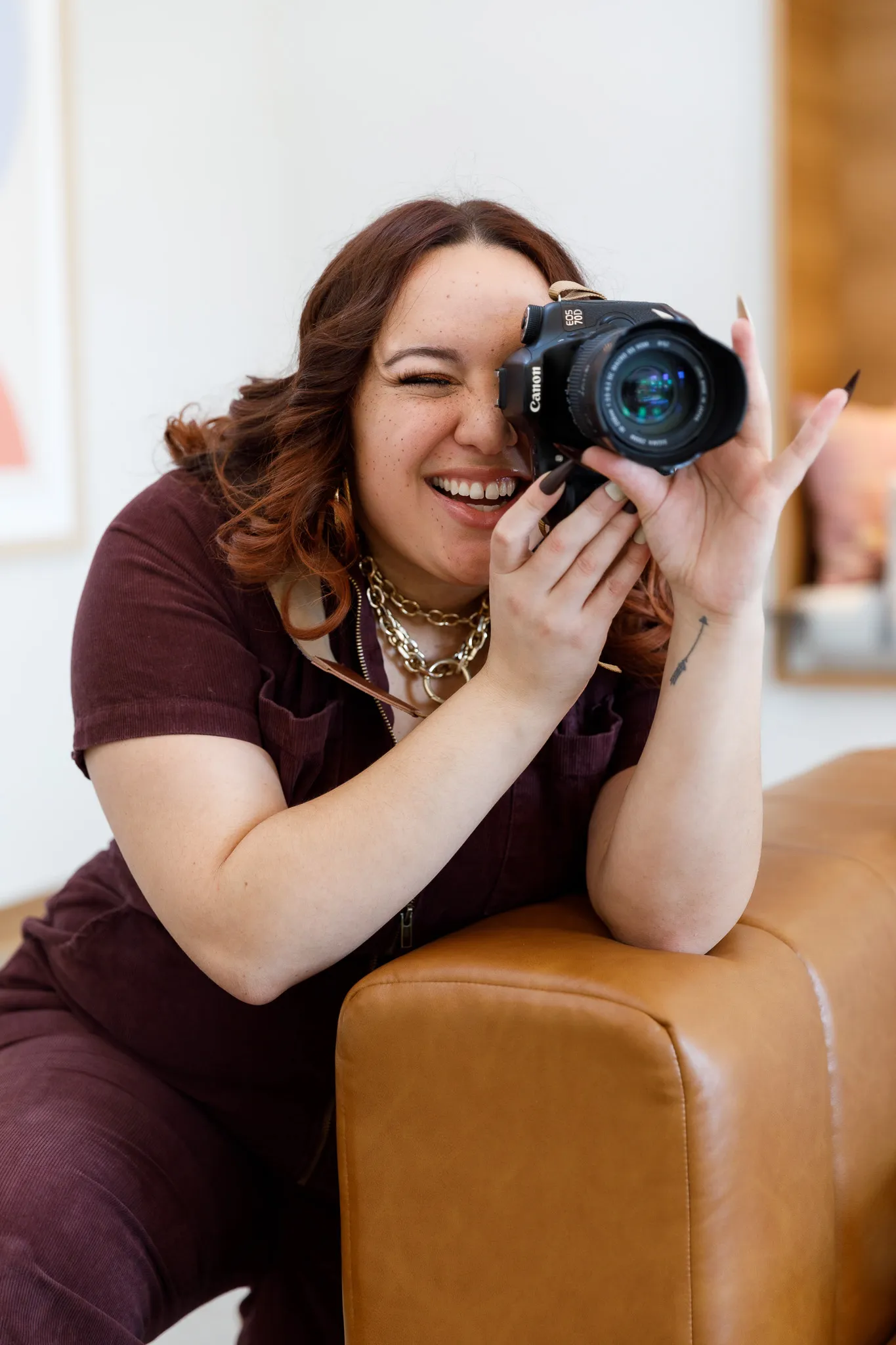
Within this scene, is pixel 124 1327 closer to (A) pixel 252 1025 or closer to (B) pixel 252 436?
(A) pixel 252 1025

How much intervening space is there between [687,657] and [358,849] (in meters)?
0.23

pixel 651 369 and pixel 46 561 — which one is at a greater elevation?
pixel 651 369

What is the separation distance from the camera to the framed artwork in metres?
2.51

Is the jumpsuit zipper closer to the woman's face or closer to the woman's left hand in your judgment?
the woman's face

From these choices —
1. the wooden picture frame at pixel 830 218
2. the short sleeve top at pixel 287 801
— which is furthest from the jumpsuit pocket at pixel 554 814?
the wooden picture frame at pixel 830 218

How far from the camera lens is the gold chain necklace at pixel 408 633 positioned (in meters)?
1.05

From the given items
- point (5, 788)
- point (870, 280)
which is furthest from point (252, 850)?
point (870, 280)

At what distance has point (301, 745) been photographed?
97cm

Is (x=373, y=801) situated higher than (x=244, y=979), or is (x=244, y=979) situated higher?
(x=373, y=801)

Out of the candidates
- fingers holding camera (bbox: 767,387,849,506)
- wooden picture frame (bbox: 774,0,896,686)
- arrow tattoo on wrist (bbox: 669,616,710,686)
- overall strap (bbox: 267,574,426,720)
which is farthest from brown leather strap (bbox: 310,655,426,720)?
wooden picture frame (bbox: 774,0,896,686)

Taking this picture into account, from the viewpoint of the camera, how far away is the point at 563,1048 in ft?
2.36

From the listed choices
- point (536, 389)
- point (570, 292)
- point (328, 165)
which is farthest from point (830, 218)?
point (536, 389)

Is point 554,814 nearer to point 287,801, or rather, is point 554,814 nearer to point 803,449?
point 287,801

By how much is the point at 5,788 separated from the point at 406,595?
1.79m
